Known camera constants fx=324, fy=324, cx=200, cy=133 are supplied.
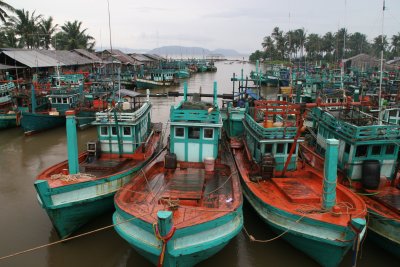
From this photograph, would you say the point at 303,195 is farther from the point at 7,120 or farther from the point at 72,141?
the point at 7,120

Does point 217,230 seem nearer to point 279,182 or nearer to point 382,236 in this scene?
point 279,182

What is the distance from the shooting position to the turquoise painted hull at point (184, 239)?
809 cm

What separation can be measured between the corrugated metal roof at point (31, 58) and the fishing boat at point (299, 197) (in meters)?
30.9

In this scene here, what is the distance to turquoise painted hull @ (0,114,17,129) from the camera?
2581cm

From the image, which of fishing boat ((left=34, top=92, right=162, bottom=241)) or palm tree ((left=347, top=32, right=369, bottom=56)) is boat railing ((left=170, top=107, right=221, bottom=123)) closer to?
fishing boat ((left=34, top=92, right=162, bottom=241))

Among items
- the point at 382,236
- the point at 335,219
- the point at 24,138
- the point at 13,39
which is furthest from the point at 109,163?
the point at 13,39

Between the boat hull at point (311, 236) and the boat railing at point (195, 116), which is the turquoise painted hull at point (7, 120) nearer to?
the boat railing at point (195, 116)

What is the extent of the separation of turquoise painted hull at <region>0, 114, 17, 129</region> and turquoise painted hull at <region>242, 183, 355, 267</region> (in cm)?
2332

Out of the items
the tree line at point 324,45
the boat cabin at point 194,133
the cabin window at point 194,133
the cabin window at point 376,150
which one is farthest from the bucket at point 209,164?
the tree line at point 324,45

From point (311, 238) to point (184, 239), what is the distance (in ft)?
12.4

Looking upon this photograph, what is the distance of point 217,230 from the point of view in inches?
346

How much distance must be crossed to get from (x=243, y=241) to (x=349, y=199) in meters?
3.83

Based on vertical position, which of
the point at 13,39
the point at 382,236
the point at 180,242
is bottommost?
the point at 382,236

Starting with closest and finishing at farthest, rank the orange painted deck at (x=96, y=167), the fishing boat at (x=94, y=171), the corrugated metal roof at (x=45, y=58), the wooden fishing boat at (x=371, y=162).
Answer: the fishing boat at (x=94, y=171) → the wooden fishing boat at (x=371, y=162) → the orange painted deck at (x=96, y=167) → the corrugated metal roof at (x=45, y=58)
